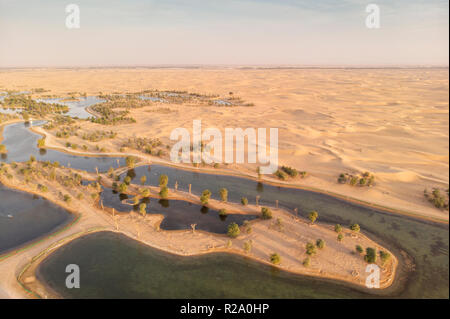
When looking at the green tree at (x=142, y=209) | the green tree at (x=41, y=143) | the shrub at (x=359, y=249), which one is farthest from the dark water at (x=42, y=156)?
the shrub at (x=359, y=249)

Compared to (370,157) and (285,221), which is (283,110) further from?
(285,221)

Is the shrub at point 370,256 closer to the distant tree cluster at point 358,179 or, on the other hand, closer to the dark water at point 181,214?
the dark water at point 181,214

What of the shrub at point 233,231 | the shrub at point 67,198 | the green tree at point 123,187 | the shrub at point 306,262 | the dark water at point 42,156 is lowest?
the shrub at point 306,262

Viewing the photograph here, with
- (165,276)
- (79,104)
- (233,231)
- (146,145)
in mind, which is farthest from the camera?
(79,104)

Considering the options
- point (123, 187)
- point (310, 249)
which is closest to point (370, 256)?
point (310, 249)

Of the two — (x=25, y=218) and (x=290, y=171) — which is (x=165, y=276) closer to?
(x=25, y=218)

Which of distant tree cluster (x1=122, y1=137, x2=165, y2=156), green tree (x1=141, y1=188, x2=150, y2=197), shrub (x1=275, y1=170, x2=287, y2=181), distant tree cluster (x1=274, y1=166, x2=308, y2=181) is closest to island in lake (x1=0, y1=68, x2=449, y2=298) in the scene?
distant tree cluster (x1=122, y1=137, x2=165, y2=156)

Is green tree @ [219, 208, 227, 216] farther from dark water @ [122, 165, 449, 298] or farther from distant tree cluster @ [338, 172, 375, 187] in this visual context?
distant tree cluster @ [338, 172, 375, 187]
